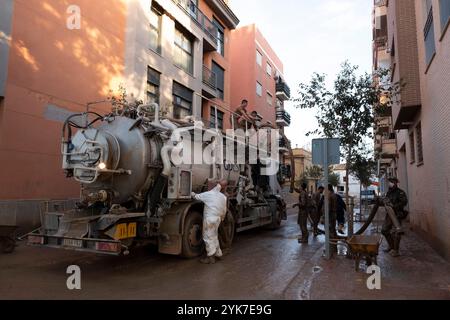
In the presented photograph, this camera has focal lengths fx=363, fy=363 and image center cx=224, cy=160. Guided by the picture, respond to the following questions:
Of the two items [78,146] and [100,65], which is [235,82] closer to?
[100,65]

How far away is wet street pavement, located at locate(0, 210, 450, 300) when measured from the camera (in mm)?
5246

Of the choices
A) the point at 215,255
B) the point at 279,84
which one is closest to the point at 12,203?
the point at 215,255

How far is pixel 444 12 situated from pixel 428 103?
2.36 meters

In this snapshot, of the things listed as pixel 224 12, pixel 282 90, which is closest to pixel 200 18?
pixel 224 12

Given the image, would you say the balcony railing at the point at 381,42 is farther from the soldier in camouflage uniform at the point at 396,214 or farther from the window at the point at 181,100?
the soldier in camouflage uniform at the point at 396,214

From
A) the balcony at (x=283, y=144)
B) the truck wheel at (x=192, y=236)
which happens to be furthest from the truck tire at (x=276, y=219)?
the truck wheel at (x=192, y=236)

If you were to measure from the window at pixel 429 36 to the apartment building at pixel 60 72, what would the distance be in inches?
207

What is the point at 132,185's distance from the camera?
22.0 ft

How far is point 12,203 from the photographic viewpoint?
30.9 ft

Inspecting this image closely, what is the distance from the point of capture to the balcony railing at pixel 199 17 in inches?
729

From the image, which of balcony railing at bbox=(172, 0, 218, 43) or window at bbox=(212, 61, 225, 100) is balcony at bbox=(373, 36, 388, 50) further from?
balcony railing at bbox=(172, 0, 218, 43)

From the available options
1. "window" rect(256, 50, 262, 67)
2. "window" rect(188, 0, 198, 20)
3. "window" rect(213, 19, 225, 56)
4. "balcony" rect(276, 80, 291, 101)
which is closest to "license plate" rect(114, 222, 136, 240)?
"window" rect(188, 0, 198, 20)

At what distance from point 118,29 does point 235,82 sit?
1671 centimetres
